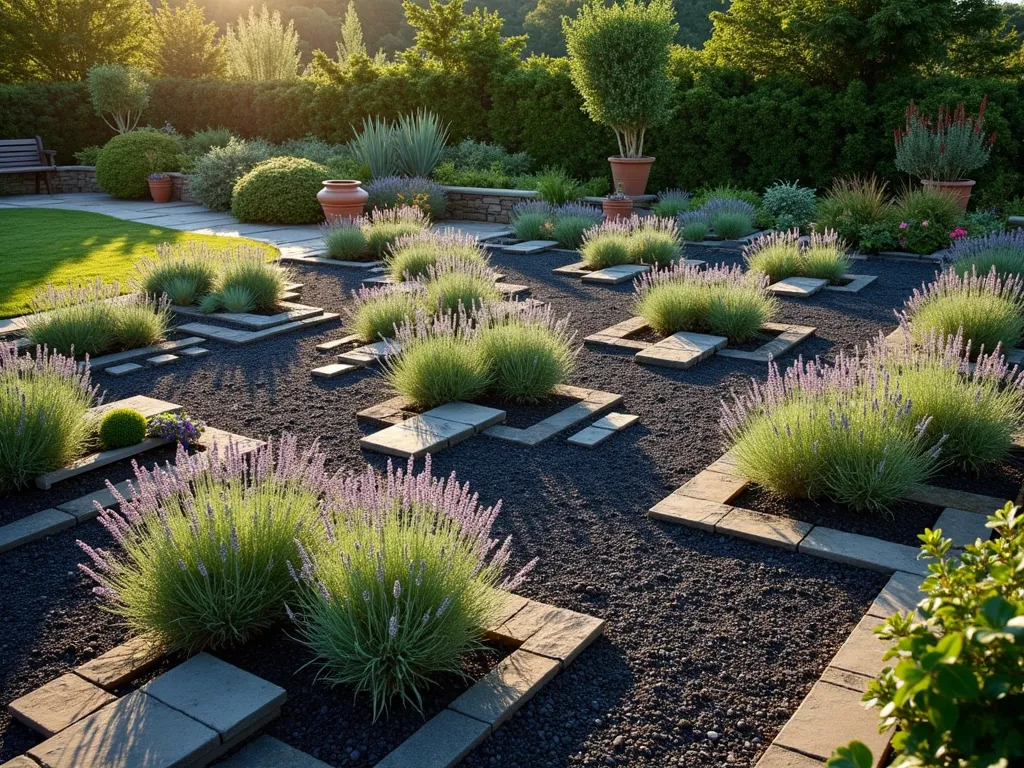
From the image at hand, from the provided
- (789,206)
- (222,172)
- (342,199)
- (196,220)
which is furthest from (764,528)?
(222,172)

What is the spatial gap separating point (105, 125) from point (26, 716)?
1978 centimetres

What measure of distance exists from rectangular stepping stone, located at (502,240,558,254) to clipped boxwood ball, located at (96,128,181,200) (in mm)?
8504

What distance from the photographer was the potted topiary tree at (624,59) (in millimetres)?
11312

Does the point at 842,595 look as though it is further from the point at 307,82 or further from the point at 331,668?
the point at 307,82

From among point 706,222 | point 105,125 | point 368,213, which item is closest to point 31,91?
point 105,125

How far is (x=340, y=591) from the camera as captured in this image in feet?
8.57

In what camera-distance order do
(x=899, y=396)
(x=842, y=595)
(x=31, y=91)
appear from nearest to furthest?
(x=842, y=595) → (x=899, y=396) → (x=31, y=91)

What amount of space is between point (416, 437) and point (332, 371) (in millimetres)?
1461

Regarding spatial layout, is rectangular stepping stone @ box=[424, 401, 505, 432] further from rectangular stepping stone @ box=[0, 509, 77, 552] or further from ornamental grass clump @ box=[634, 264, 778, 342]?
ornamental grass clump @ box=[634, 264, 778, 342]

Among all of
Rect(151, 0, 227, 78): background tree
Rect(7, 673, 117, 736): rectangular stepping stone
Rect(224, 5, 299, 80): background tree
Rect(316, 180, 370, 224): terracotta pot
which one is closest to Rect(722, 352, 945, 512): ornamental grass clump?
Rect(7, 673, 117, 736): rectangular stepping stone

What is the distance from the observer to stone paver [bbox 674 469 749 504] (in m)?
3.88

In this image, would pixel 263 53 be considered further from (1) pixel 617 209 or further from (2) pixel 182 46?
(1) pixel 617 209

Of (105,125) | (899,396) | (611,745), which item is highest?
(105,125)

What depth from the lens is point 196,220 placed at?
13.0m
